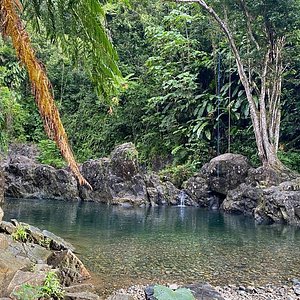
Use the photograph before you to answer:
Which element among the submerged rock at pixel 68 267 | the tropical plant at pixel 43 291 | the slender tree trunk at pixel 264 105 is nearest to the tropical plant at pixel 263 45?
the slender tree trunk at pixel 264 105

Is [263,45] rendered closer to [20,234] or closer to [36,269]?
[20,234]

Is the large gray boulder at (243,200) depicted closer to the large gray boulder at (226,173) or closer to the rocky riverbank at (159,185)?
the rocky riverbank at (159,185)

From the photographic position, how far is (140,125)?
76.5 ft

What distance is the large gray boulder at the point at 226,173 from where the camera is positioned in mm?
16031

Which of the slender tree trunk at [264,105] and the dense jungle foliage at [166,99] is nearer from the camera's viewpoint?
the slender tree trunk at [264,105]

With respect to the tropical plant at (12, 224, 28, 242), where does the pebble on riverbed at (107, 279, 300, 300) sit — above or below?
below

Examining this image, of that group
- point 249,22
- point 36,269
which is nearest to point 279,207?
point 249,22

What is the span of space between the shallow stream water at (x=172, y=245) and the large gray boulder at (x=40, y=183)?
162 inches

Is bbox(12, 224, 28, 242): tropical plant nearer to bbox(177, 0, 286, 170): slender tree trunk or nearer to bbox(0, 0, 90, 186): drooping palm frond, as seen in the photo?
bbox(0, 0, 90, 186): drooping palm frond

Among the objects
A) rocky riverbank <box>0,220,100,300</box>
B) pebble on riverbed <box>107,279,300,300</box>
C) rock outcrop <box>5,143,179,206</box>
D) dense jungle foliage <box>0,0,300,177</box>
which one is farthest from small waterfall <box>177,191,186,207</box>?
pebble on riverbed <box>107,279,300,300</box>

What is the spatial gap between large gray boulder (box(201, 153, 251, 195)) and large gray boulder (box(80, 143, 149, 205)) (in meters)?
2.95

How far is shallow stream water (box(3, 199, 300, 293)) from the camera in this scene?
6199 mm

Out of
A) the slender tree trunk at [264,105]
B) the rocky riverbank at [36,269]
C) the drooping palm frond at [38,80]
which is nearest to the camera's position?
the drooping palm frond at [38,80]

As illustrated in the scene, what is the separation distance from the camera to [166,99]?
2144cm
